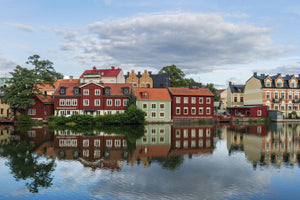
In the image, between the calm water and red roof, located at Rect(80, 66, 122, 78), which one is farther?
red roof, located at Rect(80, 66, 122, 78)

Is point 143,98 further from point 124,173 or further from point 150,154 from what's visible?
point 124,173

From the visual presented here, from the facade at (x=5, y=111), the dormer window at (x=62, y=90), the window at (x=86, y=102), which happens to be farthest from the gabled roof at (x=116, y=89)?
the facade at (x=5, y=111)

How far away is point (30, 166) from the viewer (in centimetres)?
1939

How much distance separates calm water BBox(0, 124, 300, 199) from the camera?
45.3 feet

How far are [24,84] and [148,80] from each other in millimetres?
37203

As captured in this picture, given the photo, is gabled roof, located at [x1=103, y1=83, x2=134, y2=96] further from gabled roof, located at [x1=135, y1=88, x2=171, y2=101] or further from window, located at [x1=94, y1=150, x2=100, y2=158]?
window, located at [x1=94, y1=150, x2=100, y2=158]

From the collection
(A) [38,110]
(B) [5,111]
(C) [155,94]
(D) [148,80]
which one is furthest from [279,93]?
(B) [5,111]

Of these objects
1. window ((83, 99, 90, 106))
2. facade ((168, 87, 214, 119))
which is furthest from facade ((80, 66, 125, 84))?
facade ((168, 87, 214, 119))

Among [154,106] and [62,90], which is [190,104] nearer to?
[154,106]

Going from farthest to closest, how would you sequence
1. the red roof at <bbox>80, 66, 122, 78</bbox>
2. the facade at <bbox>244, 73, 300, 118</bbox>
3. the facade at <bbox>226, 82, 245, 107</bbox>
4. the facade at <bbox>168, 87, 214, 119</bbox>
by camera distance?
the facade at <bbox>226, 82, 245, 107</bbox> < the red roof at <bbox>80, 66, 122, 78</bbox> < the facade at <bbox>244, 73, 300, 118</bbox> < the facade at <bbox>168, 87, 214, 119</bbox>

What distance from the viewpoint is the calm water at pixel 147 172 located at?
13805mm

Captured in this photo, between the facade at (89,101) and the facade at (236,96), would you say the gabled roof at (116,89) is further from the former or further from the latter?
the facade at (236,96)

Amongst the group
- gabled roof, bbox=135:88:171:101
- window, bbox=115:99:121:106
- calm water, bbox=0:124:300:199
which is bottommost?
calm water, bbox=0:124:300:199

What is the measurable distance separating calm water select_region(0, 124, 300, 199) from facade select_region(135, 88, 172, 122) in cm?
3526
